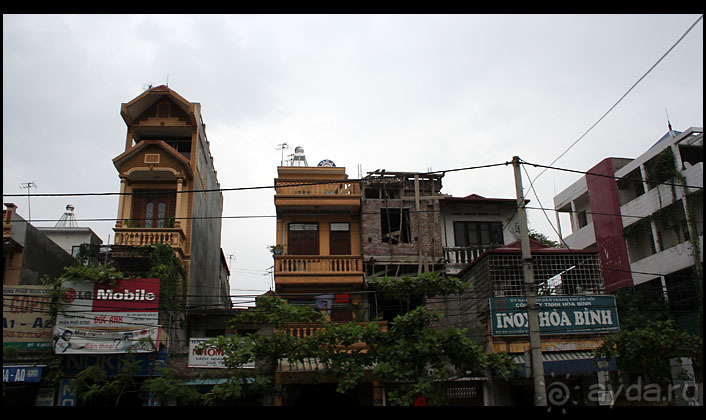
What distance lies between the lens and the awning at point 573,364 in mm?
18016

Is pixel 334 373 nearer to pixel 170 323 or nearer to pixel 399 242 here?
pixel 170 323

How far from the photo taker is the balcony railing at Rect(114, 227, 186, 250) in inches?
870

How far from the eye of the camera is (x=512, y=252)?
1967 cm

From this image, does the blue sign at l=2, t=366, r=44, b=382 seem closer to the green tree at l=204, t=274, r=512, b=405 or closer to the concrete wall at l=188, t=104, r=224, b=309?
the concrete wall at l=188, t=104, r=224, b=309

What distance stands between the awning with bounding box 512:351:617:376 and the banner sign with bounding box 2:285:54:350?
52.6 ft

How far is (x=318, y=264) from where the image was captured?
24.2 metres

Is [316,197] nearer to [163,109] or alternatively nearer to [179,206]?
[179,206]

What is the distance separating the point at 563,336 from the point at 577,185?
56.5 feet

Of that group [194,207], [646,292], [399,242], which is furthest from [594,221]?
[194,207]

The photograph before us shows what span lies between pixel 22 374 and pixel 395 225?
623 inches

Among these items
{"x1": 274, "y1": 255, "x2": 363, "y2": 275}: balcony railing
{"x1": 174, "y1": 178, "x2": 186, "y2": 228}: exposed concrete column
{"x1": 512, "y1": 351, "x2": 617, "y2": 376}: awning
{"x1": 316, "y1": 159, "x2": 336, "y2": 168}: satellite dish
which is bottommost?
{"x1": 512, "y1": 351, "x2": 617, "y2": 376}: awning

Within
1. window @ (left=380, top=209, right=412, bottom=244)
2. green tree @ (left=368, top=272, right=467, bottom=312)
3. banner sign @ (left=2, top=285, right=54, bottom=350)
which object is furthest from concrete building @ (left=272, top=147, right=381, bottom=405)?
banner sign @ (left=2, top=285, right=54, bottom=350)

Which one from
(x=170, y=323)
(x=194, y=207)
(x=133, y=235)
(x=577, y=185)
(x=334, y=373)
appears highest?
(x=577, y=185)

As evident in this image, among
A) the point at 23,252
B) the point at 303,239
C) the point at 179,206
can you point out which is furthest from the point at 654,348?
the point at 23,252
